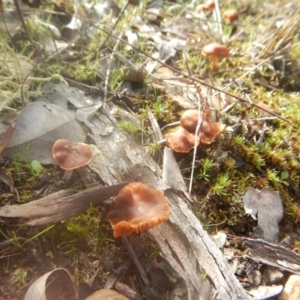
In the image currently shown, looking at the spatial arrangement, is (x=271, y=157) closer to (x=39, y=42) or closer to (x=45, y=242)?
(x=45, y=242)

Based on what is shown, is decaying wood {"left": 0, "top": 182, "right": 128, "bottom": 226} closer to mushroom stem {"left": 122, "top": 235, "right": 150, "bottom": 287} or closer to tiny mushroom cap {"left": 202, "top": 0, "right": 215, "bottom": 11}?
→ mushroom stem {"left": 122, "top": 235, "right": 150, "bottom": 287}

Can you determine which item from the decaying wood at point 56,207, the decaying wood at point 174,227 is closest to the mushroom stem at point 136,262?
the decaying wood at point 174,227

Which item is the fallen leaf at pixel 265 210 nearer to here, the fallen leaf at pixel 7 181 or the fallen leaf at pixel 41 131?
the fallen leaf at pixel 41 131

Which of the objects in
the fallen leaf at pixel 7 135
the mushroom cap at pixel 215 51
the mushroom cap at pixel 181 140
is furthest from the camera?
the mushroom cap at pixel 215 51

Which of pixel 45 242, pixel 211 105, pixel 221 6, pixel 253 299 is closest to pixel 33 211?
pixel 45 242

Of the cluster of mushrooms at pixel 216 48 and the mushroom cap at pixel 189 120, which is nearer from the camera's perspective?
the mushroom cap at pixel 189 120

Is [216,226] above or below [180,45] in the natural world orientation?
below

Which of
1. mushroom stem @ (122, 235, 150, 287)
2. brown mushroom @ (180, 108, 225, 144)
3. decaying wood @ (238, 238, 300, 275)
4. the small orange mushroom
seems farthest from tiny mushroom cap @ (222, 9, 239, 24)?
mushroom stem @ (122, 235, 150, 287)
